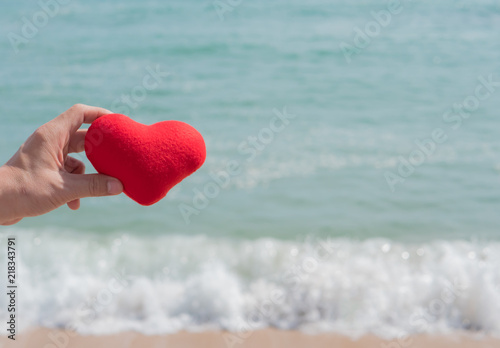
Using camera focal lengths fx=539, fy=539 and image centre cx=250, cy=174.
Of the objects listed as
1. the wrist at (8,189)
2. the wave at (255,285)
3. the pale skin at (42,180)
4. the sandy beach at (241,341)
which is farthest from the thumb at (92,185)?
the wave at (255,285)

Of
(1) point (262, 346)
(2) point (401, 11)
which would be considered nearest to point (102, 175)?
(1) point (262, 346)

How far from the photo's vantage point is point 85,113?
180 cm

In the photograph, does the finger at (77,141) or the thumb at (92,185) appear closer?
the thumb at (92,185)

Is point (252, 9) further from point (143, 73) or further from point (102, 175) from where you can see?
point (102, 175)

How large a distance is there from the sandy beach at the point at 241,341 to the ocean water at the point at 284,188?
99mm

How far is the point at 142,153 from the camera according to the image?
175 cm

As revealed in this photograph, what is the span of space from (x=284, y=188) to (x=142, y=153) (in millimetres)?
4171

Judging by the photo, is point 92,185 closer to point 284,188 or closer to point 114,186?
point 114,186

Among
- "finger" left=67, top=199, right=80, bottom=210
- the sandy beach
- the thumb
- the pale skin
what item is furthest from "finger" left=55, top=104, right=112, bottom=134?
the sandy beach

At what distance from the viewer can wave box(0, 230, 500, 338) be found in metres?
3.88

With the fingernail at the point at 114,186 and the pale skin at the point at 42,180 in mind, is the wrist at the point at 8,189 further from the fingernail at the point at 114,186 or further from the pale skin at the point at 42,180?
the fingernail at the point at 114,186

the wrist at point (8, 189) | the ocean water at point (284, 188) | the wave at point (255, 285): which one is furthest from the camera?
the ocean water at point (284, 188)

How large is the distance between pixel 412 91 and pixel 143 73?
4505mm

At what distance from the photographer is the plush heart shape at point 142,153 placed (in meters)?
1.74
